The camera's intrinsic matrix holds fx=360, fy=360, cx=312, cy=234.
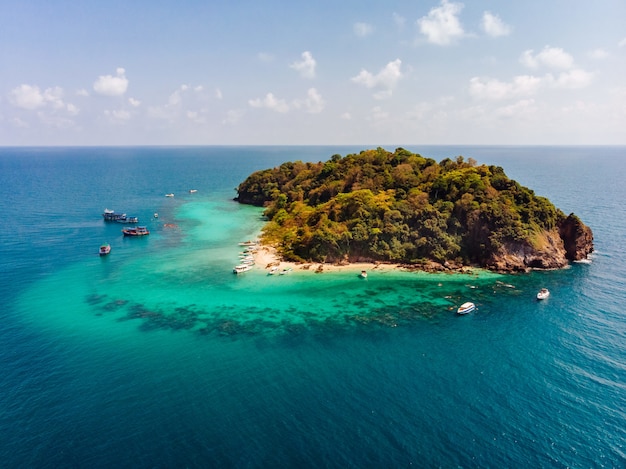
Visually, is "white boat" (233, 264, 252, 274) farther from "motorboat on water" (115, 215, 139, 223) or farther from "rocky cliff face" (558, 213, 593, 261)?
"rocky cliff face" (558, 213, 593, 261)

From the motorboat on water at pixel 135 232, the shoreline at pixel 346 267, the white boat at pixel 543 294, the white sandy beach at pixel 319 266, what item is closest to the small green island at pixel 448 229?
the shoreline at pixel 346 267

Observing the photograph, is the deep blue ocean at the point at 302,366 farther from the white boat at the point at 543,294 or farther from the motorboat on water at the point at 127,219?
the motorboat on water at the point at 127,219

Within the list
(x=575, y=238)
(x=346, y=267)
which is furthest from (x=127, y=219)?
(x=575, y=238)

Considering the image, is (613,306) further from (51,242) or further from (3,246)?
(3,246)

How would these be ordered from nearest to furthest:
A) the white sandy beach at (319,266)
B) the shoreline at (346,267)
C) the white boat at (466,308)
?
1. the white boat at (466,308)
2. the shoreline at (346,267)
3. the white sandy beach at (319,266)

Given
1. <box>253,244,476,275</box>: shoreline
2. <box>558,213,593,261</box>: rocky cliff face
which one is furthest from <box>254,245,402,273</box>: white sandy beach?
<box>558,213,593,261</box>: rocky cliff face

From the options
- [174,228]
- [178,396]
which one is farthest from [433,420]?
[174,228]
